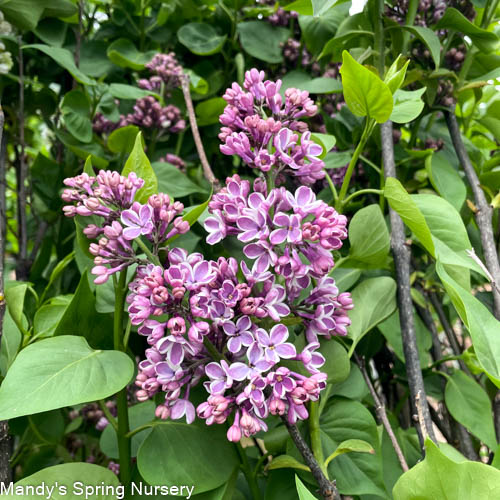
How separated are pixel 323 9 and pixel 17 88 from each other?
773 millimetres

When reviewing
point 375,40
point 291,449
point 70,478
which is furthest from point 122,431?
point 375,40

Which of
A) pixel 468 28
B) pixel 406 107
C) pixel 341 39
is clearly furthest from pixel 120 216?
pixel 468 28

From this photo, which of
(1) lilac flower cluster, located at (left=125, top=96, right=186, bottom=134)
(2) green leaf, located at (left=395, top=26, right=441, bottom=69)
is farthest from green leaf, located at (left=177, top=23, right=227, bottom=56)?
(2) green leaf, located at (left=395, top=26, right=441, bottom=69)

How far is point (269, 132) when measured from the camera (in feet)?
1.77

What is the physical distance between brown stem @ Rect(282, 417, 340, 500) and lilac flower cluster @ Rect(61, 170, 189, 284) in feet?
0.70

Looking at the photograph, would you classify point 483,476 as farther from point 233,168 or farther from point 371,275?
point 233,168

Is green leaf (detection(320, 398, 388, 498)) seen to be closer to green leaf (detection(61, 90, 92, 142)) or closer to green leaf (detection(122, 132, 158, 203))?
green leaf (detection(122, 132, 158, 203))

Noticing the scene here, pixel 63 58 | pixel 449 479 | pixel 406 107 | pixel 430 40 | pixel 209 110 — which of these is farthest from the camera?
pixel 209 110

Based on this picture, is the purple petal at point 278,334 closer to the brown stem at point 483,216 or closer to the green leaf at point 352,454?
the green leaf at point 352,454

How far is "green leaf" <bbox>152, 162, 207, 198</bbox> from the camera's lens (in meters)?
0.85

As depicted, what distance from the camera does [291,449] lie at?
1.93ft

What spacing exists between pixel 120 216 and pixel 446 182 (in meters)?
0.49

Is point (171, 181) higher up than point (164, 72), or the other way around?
point (164, 72)

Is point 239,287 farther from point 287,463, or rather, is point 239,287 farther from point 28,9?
point 28,9
